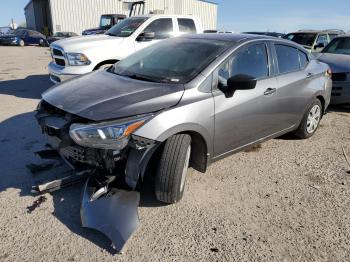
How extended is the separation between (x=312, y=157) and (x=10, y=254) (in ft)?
12.7

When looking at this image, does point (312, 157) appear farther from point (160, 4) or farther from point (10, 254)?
point (160, 4)

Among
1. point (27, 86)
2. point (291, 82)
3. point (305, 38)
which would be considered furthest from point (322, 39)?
point (27, 86)

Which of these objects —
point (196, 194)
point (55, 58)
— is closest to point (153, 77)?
point (196, 194)

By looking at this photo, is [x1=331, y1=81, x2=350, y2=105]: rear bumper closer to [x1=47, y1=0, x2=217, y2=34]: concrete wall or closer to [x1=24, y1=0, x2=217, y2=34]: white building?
[x1=24, y1=0, x2=217, y2=34]: white building

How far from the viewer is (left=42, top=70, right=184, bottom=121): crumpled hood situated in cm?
301

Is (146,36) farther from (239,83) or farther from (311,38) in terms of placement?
(311,38)

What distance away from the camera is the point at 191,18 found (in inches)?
364

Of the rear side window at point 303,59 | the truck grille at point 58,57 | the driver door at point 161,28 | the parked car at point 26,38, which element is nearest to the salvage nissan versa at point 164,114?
the rear side window at point 303,59

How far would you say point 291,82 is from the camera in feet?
14.9

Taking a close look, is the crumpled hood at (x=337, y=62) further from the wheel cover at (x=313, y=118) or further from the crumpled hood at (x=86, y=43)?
the crumpled hood at (x=86, y=43)

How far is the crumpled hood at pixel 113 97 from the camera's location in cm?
301

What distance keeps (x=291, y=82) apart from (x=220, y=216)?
226 cm

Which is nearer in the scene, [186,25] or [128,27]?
[128,27]

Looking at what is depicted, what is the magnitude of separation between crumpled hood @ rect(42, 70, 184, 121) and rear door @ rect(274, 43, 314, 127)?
66.5 inches
